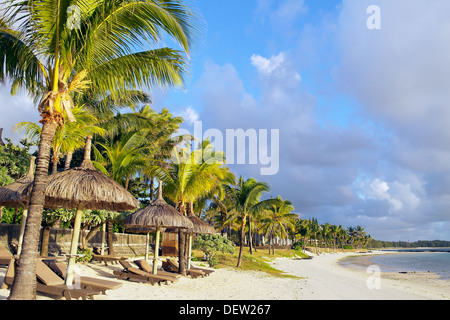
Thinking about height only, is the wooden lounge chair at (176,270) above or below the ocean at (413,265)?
above

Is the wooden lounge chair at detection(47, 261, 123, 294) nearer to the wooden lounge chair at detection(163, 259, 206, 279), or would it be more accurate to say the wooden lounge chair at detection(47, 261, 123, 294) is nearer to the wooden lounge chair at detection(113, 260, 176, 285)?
the wooden lounge chair at detection(113, 260, 176, 285)

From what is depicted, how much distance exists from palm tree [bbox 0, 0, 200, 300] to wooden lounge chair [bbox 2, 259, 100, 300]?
102 cm

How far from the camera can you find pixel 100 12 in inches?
226

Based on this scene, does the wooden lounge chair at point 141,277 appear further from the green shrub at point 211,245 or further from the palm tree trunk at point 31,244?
the green shrub at point 211,245

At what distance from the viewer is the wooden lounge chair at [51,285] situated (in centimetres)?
628

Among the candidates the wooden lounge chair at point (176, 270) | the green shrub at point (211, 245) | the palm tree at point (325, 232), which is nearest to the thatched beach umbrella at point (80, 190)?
the wooden lounge chair at point (176, 270)

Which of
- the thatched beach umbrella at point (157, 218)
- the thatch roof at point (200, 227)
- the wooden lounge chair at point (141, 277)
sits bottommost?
the wooden lounge chair at point (141, 277)

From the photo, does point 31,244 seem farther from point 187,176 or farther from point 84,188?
point 187,176

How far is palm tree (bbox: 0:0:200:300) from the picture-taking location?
5.55 m

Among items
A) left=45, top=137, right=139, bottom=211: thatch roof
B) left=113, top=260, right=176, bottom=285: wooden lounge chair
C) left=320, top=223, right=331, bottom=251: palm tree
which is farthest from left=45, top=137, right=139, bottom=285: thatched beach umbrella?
left=320, top=223, right=331, bottom=251: palm tree
